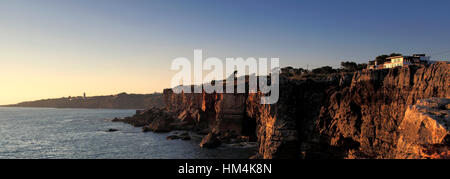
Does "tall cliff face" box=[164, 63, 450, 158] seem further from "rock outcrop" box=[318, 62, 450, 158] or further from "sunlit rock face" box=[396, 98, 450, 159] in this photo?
"sunlit rock face" box=[396, 98, 450, 159]

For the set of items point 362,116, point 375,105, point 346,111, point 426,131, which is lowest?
point 362,116

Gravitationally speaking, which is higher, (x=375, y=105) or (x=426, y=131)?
(x=375, y=105)

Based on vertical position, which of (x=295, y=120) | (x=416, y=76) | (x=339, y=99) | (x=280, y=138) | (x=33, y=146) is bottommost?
(x=33, y=146)

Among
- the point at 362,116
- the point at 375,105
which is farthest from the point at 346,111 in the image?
the point at 375,105

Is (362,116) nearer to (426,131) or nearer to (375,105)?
(375,105)

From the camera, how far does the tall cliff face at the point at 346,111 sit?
75.5 feet

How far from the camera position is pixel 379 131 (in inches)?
1016

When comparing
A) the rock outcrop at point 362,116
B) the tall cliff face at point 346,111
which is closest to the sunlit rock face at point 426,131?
the rock outcrop at point 362,116

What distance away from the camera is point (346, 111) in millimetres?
29625

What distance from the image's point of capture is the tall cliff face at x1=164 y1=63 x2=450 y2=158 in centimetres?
2300
